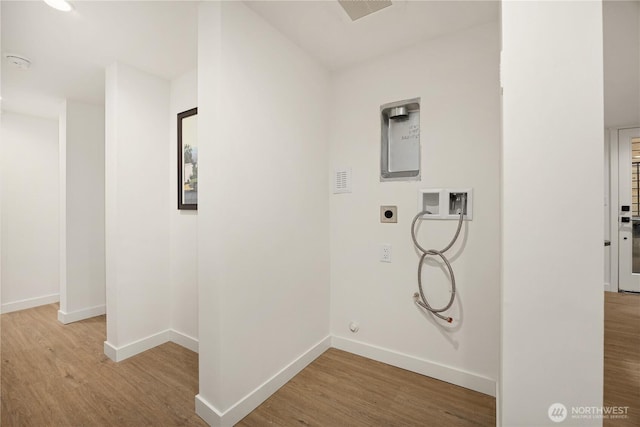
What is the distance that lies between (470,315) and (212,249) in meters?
1.71

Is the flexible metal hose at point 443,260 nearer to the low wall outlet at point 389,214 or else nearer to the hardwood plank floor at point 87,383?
the low wall outlet at point 389,214

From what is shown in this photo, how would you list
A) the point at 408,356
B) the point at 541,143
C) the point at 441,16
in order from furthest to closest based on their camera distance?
the point at 408,356 < the point at 441,16 < the point at 541,143

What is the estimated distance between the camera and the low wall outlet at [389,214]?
2.17 metres

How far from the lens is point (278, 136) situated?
76.2 inches

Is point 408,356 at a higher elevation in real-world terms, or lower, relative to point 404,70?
lower

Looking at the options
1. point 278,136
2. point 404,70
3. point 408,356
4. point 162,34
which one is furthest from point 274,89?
point 408,356

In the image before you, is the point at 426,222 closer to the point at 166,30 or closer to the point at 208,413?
the point at 208,413

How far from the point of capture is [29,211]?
137 inches

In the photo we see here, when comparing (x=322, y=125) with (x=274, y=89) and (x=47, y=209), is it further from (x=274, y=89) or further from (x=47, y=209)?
(x=47, y=209)

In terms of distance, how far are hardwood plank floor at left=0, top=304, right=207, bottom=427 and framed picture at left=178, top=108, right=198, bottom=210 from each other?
4.24 feet

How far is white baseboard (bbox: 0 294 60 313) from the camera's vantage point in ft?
10.8

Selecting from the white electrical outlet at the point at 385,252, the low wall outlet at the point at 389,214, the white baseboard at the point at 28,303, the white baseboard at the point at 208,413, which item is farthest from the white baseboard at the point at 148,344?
the white baseboard at the point at 28,303

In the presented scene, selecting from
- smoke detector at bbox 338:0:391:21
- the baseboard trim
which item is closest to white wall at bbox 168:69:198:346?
A: the baseboard trim

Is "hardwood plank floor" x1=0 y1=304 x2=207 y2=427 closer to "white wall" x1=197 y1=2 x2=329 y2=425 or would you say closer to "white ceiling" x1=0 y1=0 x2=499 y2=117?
"white wall" x1=197 y1=2 x2=329 y2=425
